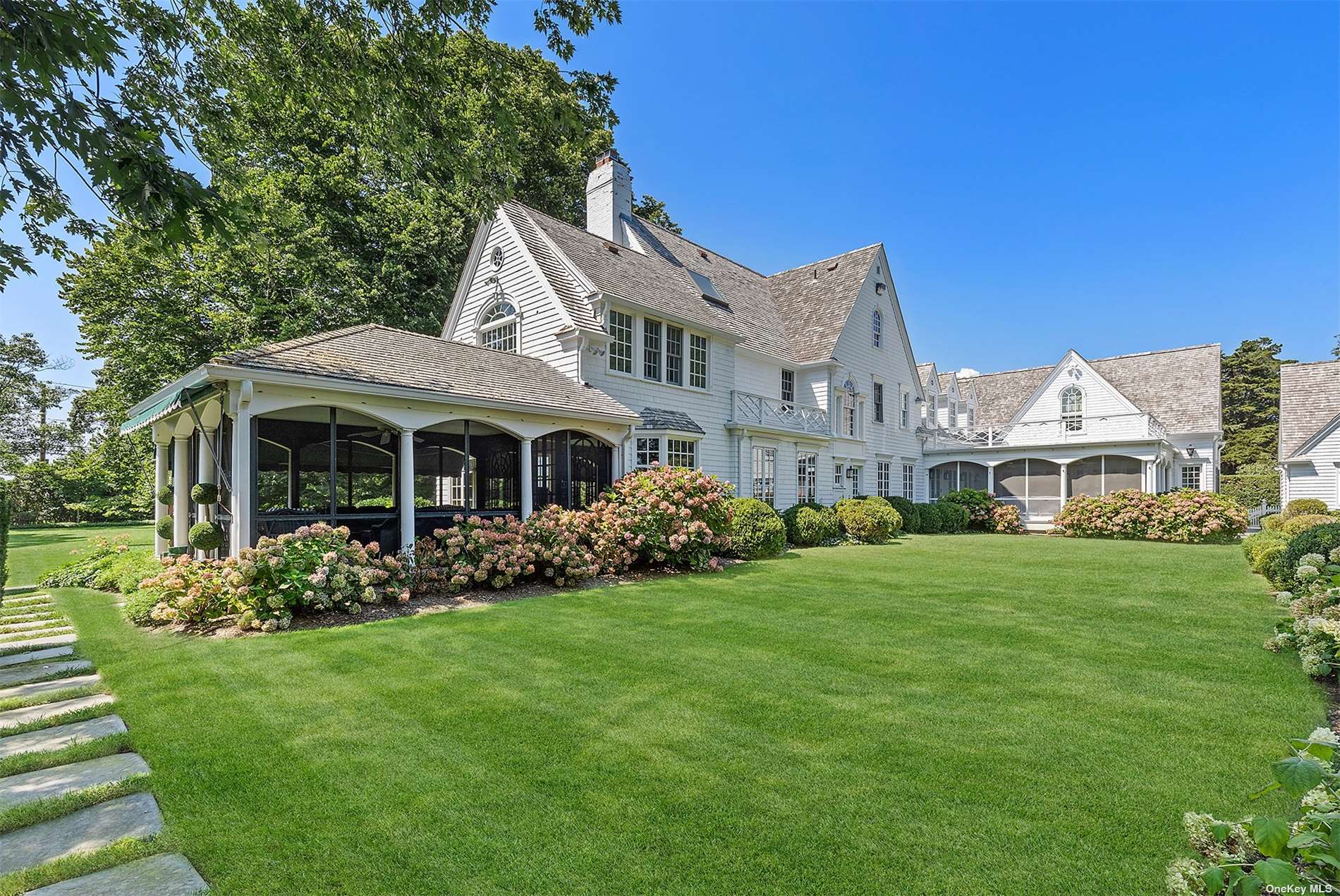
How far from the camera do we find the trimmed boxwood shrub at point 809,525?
58.8 feet

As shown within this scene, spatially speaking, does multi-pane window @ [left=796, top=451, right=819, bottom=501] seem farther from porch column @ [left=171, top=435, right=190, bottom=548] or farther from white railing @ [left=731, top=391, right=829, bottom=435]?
porch column @ [left=171, top=435, right=190, bottom=548]

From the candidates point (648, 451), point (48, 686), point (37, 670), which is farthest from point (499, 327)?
point (48, 686)

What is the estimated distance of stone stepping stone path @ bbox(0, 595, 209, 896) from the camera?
2.66m

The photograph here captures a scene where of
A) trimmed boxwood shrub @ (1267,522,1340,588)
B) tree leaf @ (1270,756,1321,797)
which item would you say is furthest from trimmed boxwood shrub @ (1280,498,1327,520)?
tree leaf @ (1270,756,1321,797)

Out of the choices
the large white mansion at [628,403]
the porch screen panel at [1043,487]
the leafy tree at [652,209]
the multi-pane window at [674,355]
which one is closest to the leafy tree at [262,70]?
the large white mansion at [628,403]

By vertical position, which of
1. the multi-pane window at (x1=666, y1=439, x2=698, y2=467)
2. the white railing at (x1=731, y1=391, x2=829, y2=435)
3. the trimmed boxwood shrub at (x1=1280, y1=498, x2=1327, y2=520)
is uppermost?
the white railing at (x1=731, y1=391, x2=829, y2=435)

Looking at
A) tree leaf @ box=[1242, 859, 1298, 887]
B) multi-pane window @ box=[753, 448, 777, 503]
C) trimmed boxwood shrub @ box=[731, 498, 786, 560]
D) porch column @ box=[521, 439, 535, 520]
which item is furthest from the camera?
multi-pane window @ box=[753, 448, 777, 503]

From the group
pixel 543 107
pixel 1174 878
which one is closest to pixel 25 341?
pixel 543 107

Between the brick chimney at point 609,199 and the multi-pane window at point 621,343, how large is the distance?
19.2ft

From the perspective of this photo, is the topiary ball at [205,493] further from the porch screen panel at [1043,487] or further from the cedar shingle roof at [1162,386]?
the cedar shingle roof at [1162,386]

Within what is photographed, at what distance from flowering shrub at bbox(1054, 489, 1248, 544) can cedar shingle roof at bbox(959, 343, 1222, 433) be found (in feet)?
25.5

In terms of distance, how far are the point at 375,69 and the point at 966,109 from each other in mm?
14395

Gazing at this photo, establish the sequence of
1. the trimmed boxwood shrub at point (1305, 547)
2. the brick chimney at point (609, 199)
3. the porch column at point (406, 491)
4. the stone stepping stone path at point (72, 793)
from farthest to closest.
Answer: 1. the brick chimney at point (609, 199)
2. the porch column at point (406, 491)
3. the trimmed boxwood shrub at point (1305, 547)
4. the stone stepping stone path at point (72, 793)

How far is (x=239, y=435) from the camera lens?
8680 millimetres
